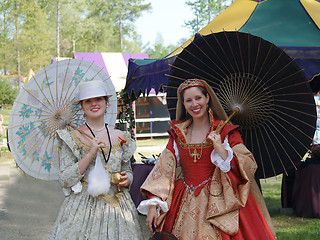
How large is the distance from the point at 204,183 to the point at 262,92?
2.37 ft

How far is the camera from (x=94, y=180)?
2.78 meters

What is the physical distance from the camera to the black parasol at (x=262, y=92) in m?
2.68

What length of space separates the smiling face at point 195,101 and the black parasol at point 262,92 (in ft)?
0.73

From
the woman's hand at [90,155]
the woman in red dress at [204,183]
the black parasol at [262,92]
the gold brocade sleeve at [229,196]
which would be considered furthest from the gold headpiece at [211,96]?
the woman's hand at [90,155]

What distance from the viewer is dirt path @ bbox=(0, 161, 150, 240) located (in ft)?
17.7

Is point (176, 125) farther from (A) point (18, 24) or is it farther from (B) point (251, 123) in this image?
(A) point (18, 24)

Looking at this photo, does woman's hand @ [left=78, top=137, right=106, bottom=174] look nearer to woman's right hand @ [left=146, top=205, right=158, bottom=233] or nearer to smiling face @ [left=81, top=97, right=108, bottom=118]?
smiling face @ [left=81, top=97, right=108, bottom=118]

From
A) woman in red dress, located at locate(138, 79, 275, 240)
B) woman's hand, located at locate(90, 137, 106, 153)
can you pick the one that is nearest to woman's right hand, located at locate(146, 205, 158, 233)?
woman in red dress, located at locate(138, 79, 275, 240)

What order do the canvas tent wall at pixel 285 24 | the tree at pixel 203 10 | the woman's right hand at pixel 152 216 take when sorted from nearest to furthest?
the woman's right hand at pixel 152 216
the canvas tent wall at pixel 285 24
the tree at pixel 203 10

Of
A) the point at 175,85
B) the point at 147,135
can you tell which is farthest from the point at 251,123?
the point at 147,135

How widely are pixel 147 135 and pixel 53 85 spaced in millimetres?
15907

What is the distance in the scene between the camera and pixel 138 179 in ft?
20.1

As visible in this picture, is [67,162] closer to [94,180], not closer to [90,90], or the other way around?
[94,180]

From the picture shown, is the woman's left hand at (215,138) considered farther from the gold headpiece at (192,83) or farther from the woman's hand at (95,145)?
the woman's hand at (95,145)
